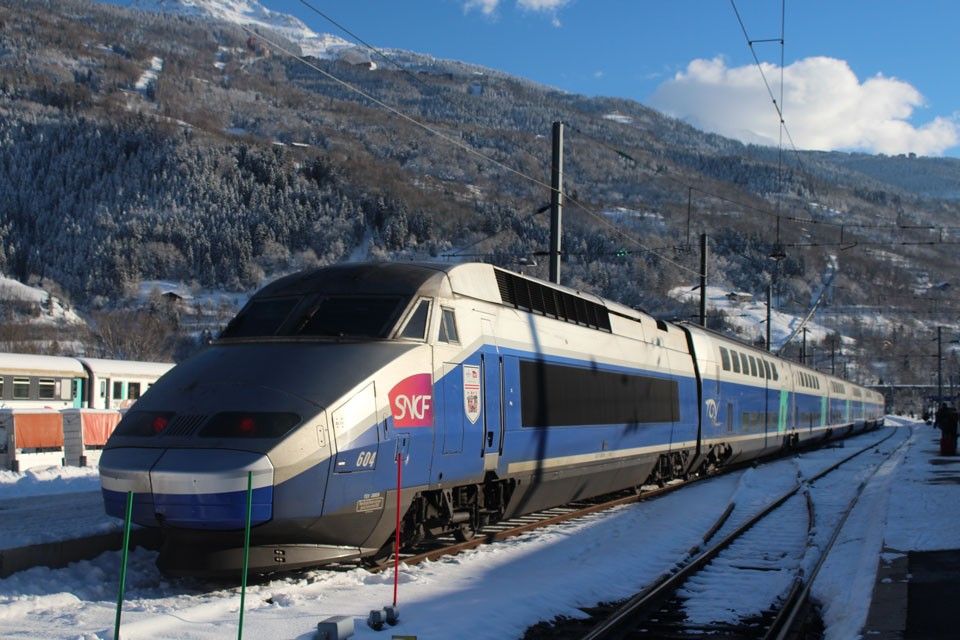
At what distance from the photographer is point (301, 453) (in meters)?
9.16

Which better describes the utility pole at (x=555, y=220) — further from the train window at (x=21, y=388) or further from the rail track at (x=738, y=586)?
the train window at (x=21, y=388)

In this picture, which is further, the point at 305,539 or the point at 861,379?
the point at 861,379

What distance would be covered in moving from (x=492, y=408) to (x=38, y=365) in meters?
25.0

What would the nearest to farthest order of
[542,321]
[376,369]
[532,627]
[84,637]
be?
[84,637]
[532,627]
[376,369]
[542,321]

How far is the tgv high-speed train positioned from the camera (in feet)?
29.9

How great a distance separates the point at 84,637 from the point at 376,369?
3.86m

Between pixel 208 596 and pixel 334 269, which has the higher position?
pixel 334 269

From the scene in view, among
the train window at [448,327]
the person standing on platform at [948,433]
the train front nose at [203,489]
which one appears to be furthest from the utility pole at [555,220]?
the person standing on platform at [948,433]

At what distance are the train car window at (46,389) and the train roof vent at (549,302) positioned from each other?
2285 cm

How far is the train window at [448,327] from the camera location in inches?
455

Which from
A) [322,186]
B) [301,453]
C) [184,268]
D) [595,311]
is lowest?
[301,453]

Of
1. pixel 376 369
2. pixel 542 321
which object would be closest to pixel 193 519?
pixel 376 369

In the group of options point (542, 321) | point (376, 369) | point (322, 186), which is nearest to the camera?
point (376, 369)

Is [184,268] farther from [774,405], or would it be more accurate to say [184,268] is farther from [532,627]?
[532,627]
